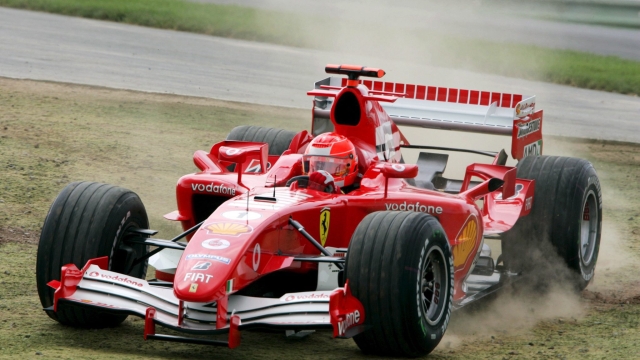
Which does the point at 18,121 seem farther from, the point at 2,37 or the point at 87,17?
the point at 87,17

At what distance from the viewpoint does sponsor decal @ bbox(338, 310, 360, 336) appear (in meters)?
6.26

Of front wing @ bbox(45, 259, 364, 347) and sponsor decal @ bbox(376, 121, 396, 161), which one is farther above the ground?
sponsor decal @ bbox(376, 121, 396, 161)

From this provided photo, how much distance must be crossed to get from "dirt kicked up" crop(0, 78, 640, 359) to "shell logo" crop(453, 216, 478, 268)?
508 mm

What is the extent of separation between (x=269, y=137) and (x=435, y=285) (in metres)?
3.68

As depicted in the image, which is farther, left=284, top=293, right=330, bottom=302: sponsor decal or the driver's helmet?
the driver's helmet

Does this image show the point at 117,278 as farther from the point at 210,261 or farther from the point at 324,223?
the point at 324,223

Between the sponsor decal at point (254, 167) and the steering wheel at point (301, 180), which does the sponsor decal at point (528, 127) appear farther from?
the steering wheel at point (301, 180)

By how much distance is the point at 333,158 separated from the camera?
8.05 m

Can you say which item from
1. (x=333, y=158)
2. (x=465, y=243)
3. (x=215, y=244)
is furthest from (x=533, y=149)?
(x=215, y=244)

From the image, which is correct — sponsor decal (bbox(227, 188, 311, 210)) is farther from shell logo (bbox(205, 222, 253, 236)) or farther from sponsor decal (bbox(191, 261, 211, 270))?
sponsor decal (bbox(191, 261, 211, 270))

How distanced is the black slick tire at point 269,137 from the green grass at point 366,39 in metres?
12.9

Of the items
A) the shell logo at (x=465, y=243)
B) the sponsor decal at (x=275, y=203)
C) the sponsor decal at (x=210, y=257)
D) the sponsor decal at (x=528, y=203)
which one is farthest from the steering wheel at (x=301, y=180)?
the sponsor decal at (x=528, y=203)

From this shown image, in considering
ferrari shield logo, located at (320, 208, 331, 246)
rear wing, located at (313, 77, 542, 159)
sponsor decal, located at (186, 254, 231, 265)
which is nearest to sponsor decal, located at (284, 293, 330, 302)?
sponsor decal, located at (186, 254, 231, 265)

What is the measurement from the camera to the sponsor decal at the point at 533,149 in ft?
32.0
